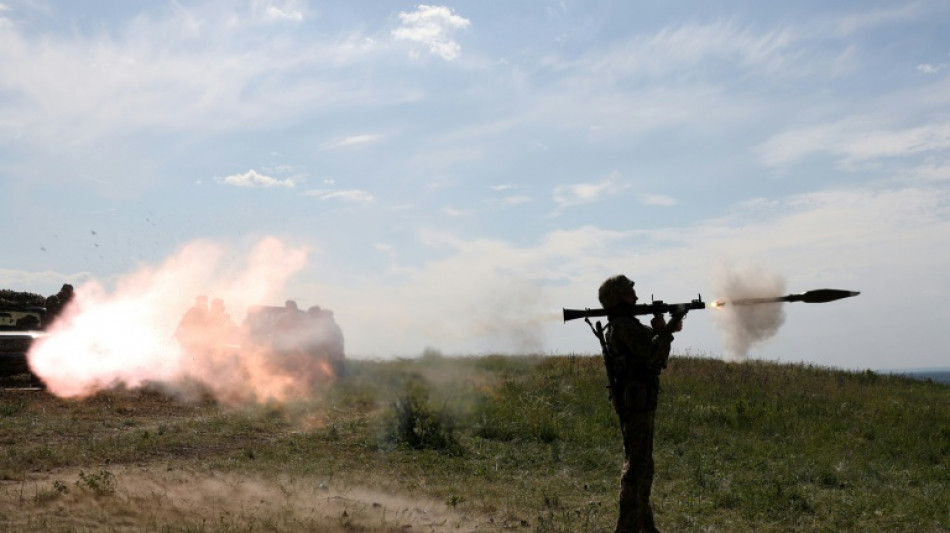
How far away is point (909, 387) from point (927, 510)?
604 inches

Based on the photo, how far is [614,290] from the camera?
8320 mm

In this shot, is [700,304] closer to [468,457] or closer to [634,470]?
[634,470]

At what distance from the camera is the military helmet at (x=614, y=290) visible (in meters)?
8.30

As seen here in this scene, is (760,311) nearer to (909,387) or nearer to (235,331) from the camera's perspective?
(909,387)

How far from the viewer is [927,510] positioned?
1027 cm

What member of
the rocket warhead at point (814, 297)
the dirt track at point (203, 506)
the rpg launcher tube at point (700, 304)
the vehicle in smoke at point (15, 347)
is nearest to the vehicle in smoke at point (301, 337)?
the vehicle in smoke at point (15, 347)

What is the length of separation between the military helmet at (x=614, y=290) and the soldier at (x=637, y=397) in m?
0.15

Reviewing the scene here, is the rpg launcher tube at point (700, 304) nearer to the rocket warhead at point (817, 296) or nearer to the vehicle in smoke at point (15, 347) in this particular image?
the rocket warhead at point (817, 296)

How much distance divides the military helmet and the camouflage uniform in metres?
0.19

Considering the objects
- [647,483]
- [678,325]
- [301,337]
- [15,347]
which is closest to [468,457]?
[647,483]

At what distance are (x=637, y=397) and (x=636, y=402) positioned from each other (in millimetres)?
54

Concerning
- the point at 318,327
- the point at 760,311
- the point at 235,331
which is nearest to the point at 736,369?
the point at 760,311

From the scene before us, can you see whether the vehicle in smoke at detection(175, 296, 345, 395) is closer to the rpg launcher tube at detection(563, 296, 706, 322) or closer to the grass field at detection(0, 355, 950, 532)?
the grass field at detection(0, 355, 950, 532)

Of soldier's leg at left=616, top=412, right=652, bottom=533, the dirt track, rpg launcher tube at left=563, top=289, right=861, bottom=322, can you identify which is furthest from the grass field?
rpg launcher tube at left=563, top=289, right=861, bottom=322
